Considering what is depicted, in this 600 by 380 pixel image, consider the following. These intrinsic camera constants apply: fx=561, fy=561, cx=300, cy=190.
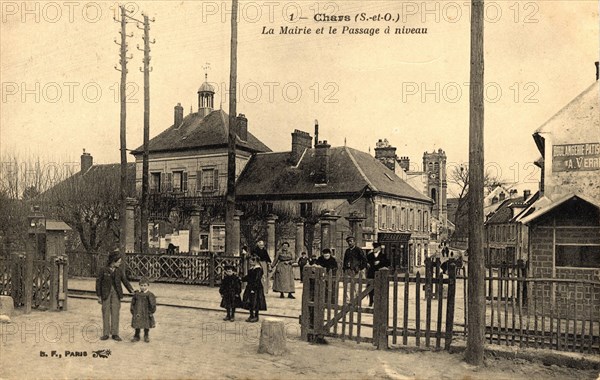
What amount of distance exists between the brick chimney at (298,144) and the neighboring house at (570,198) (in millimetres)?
24284

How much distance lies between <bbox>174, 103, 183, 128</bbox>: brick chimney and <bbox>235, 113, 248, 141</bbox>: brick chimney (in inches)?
204

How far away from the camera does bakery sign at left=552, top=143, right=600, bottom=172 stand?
40.2ft

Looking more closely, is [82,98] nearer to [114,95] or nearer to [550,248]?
[114,95]

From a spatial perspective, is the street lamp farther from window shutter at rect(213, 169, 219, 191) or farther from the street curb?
window shutter at rect(213, 169, 219, 191)

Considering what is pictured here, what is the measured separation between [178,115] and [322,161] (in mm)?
12335

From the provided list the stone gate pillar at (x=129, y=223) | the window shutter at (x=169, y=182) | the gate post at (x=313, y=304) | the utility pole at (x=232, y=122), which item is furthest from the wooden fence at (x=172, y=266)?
the window shutter at (x=169, y=182)

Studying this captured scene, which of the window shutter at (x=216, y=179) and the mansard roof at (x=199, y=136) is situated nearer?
the window shutter at (x=216, y=179)

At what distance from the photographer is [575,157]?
12469mm

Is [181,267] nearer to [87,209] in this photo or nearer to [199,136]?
[87,209]

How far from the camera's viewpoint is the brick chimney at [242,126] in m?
38.8

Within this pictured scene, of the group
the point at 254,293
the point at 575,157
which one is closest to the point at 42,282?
the point at 254,293

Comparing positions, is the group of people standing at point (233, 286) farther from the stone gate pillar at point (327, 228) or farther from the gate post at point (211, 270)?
the stone gate pillar at point (327, 228)

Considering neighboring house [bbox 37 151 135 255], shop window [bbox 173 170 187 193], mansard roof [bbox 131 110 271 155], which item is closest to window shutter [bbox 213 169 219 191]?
mansard roof [bbox 131 110 271 155]

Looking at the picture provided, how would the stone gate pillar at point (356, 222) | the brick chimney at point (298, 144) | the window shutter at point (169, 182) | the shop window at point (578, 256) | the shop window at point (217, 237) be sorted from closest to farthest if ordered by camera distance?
the shop window at point (578, 256), the stone gate pillar at point (356, 222), the shop window at point (217, 237), the brick chimney at point (298, 144), the window shutter at point (169, 182)
